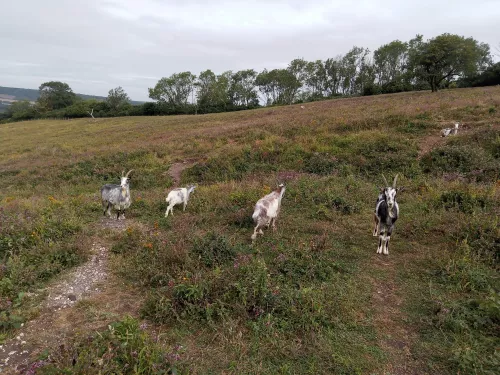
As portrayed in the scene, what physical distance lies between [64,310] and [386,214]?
25.6 feet

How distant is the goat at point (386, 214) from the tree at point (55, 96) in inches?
4164

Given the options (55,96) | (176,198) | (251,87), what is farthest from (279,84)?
(176,198)

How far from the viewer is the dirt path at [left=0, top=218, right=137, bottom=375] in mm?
4469

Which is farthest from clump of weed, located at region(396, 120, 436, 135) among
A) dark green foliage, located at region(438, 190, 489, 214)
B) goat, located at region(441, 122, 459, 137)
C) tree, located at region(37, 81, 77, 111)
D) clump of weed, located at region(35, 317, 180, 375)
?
tree, located at region(37, 81, 77, 111)

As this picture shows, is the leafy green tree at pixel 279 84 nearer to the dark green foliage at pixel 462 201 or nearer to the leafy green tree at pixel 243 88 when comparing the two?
the leafy green tree at pixel 243 88

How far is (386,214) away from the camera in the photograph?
7457mm

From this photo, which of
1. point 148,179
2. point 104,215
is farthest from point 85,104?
point 104,215

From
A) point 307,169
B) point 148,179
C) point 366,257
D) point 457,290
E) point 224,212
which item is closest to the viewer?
point 457,290

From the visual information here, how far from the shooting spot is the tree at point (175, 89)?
263 ft

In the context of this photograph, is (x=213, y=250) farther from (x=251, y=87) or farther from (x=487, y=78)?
(x=251, y=87)

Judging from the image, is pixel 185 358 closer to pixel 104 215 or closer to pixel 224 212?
pixel 224 212

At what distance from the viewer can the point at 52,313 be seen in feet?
17.7

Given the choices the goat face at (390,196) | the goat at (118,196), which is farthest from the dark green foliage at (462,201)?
the goat at (118,196)

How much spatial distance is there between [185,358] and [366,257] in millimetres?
5147
